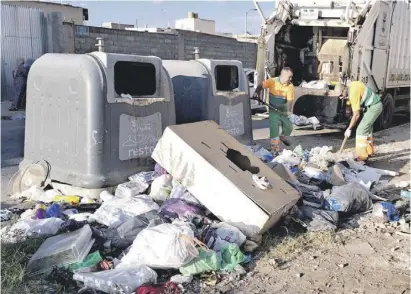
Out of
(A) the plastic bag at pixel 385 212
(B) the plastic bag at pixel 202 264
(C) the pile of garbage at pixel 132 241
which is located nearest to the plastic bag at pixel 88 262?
(C) the pile of garbage at pixel 132 241

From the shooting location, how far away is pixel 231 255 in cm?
321

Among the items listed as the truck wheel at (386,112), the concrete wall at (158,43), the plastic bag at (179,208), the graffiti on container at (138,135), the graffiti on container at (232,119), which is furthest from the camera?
the concrete wall at (158,43)

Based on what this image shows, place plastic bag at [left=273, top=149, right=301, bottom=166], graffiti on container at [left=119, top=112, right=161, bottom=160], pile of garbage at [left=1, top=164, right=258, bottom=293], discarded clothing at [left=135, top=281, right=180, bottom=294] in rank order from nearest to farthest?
discarded clothing at [left=135, top=281, right=180, bottom=294] < pile of garbage at [left=1, top=164, right=258, bottom=293] < graffiti on container at [left=119, top=112, right=161, bottom=160] < plastic bag at [left=273, top=149, right=301, bottom=166]

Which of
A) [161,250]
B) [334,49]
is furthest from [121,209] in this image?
[334,49]

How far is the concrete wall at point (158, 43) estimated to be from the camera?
1351 cm

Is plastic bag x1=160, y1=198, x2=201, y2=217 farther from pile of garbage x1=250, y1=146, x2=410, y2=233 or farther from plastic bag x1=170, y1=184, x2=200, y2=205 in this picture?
pile of garbage x1=250, y1=146, x2=410, y2=233

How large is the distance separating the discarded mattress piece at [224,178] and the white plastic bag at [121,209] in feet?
1.09

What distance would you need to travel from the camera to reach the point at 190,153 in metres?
3.88

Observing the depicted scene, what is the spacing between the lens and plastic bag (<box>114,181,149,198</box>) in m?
4.27

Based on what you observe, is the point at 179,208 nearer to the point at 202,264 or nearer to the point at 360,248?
the point at 202,264

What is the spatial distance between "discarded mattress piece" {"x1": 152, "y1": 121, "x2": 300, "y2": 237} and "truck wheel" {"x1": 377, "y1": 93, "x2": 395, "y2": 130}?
21.7ft

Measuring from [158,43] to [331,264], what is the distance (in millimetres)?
13246

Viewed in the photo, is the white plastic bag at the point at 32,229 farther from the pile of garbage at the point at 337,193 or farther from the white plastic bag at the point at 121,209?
the pile of garbage at the point at 337,193

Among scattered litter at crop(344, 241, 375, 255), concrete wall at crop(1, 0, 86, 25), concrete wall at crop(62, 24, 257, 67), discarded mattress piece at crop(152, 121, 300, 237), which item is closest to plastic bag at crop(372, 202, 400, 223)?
scattered litter at crop(344, 241, 375, 255)
